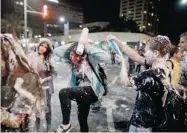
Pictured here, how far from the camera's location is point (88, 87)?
11.4 ft

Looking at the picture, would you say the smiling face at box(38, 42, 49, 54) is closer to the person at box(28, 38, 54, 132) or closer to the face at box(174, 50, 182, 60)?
the person at box(28, 38, 54, 132)

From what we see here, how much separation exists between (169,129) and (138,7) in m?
154

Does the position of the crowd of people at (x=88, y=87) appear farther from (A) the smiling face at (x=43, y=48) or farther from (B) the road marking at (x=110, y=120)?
(B) the road marking at (x=110, y=120)

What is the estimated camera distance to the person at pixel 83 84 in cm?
342

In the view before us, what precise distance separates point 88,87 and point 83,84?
0.10 metres

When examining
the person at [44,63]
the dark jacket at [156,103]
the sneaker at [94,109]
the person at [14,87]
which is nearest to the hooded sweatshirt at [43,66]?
the person at [44,63]

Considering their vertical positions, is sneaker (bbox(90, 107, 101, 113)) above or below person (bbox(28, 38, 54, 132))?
below

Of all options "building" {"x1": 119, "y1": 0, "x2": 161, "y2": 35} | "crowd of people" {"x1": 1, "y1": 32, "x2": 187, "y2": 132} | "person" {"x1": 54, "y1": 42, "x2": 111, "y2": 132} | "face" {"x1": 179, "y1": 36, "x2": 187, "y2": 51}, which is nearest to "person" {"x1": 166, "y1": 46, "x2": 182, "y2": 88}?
"face" {"x1": 179, "y1": 36, "x2": 187, "y2": 51}

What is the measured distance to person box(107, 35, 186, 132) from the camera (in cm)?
278

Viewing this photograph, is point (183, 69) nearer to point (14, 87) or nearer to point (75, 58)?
point (75, 58)

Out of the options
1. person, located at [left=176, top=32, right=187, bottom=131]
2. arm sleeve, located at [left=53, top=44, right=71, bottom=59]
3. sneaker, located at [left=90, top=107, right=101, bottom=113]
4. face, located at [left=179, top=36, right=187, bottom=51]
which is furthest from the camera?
sneaker, located at [left=90, top=107, right=101, bottom=113]

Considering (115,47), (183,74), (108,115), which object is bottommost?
(108,115)

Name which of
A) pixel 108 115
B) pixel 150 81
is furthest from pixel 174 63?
pixel 108 115

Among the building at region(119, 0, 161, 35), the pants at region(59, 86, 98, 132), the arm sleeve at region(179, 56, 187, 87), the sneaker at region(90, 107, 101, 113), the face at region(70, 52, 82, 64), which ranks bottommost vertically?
the sneaker at region(90, 107, 101, 113)
